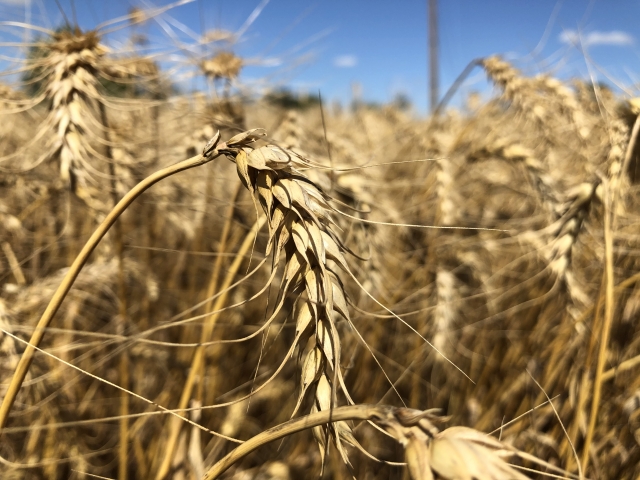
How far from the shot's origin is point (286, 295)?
0.49 m

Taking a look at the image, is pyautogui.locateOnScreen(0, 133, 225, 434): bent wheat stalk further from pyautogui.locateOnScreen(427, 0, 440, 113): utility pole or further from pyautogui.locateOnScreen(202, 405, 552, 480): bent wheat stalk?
pyautogui.locateOnScreen(427, 0, 440, 113): utility pole

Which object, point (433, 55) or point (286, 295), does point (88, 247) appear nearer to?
point (286, 295)

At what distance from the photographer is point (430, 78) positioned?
24.5 ft

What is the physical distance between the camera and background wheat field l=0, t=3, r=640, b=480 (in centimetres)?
49

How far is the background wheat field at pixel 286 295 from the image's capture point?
0.49 metres

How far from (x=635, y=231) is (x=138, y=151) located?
61.5 inches

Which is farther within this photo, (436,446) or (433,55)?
(433,55)

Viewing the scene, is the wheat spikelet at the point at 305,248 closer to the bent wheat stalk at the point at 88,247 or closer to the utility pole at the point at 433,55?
the bent wheat stalk at the point at 88,247

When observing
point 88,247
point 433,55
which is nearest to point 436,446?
point 88,247

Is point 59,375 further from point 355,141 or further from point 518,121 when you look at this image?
point 355,141

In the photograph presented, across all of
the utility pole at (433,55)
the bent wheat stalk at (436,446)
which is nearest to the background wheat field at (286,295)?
the bent wheat stalk at (436,446)

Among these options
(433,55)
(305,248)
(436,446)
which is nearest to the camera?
(436,446)

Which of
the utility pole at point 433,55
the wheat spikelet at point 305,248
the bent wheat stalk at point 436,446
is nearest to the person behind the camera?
the bent wheat stalk at point 436,446

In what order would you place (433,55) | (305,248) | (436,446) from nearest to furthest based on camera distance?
(436,446), (305,248), (433,55)
